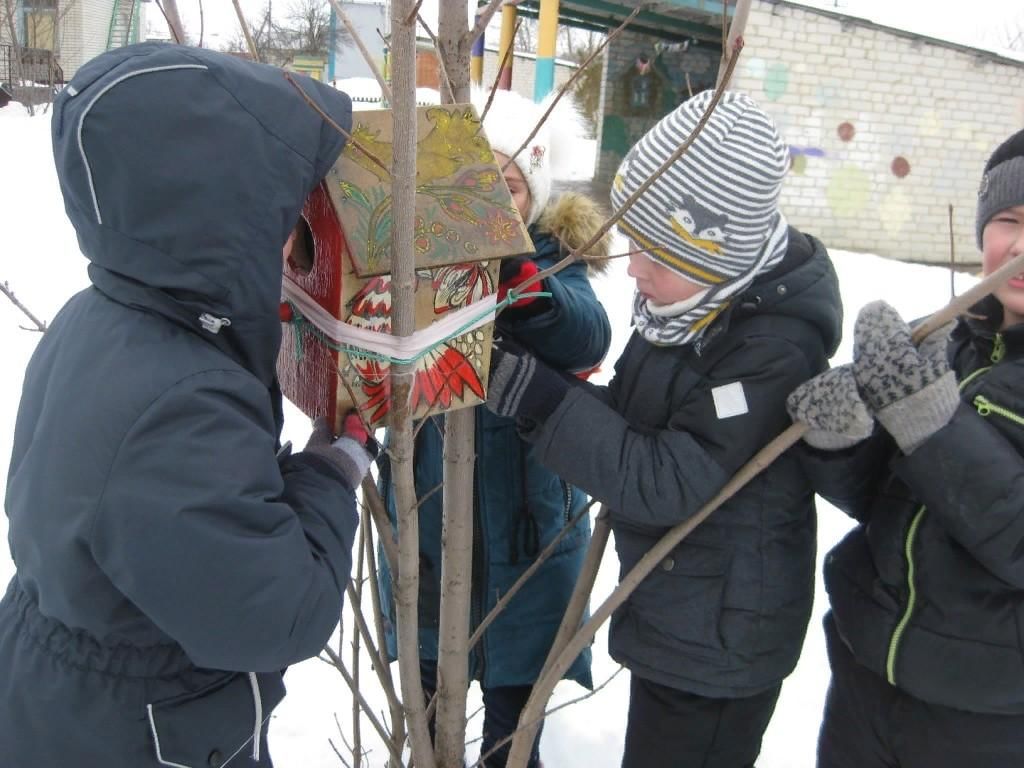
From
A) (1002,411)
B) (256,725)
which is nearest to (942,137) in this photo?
(1002,411)

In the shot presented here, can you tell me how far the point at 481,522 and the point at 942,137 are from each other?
1119cm

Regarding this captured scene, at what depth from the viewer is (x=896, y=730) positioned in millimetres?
1453

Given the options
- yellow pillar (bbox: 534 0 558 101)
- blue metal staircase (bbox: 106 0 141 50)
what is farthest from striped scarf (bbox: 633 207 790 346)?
yellow pillar (bbox: 534 0 558 101)

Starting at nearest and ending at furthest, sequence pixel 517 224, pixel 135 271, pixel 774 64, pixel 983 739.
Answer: pixel 135 271, pixel 517 224, pixel 983 739, pixel 774 64

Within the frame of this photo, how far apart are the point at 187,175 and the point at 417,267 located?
0.31 meters

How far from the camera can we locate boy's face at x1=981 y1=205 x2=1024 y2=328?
1362 mm

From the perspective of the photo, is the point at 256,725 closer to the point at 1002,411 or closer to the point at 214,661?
the point at 214,661

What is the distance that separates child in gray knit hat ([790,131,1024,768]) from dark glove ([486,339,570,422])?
39 cm

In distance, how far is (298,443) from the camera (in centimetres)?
393

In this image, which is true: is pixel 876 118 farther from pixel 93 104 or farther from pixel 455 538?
pixel 93 104

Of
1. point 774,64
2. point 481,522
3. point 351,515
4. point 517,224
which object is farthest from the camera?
point 774,64

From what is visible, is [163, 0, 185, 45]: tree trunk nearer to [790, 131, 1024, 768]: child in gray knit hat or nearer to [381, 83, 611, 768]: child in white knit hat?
[381, 83, 611, 768]: child in white knit hat

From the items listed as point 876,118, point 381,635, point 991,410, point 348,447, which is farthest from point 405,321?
point 876,118

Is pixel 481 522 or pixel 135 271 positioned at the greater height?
pixel 135 271
